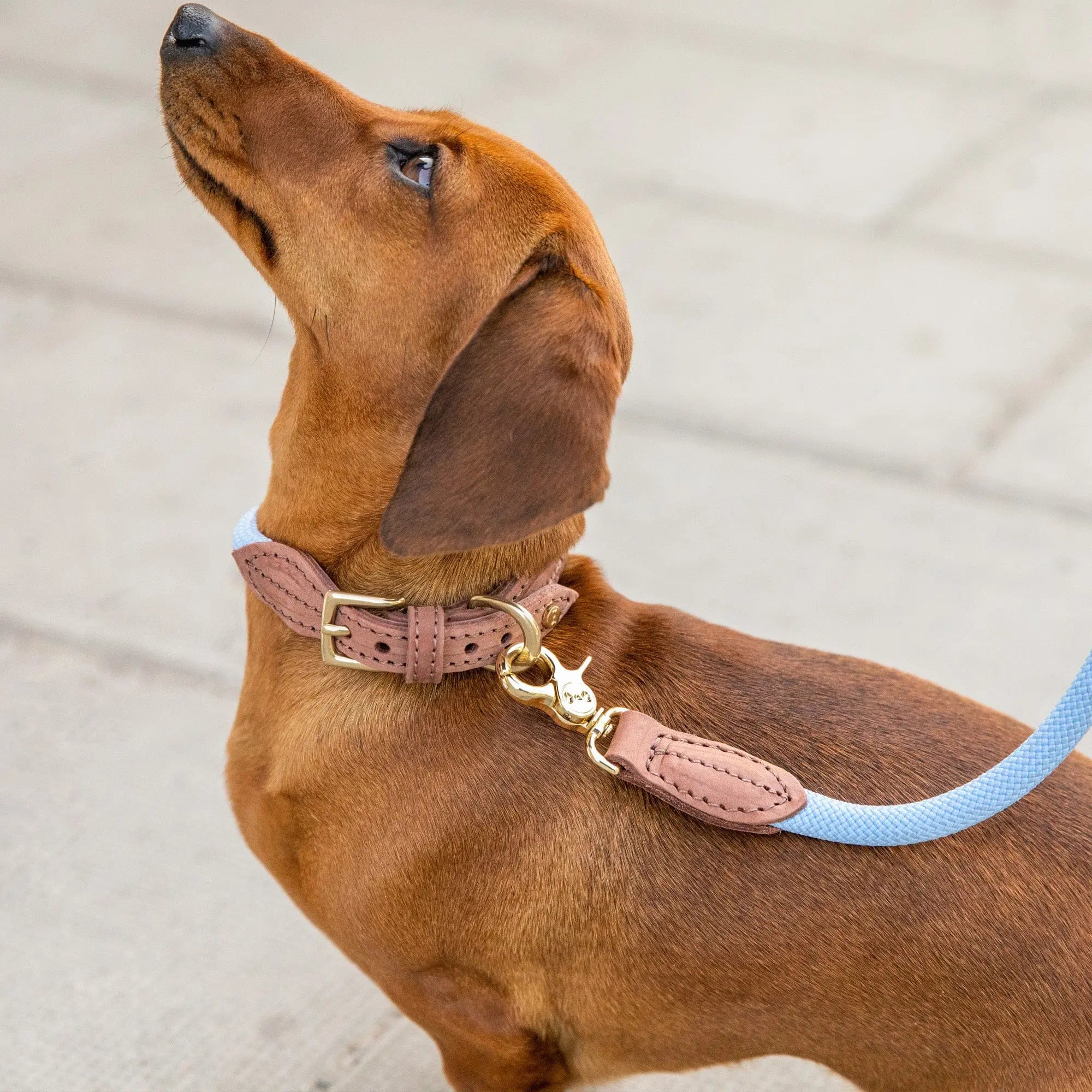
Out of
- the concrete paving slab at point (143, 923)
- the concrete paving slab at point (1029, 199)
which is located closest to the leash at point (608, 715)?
the concrete paving slab at point (143, 923)

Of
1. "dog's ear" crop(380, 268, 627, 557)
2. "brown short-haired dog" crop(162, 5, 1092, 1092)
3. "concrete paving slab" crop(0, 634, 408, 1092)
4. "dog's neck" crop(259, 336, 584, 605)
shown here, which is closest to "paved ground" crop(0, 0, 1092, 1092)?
"concrete paving slab" crop(0, 634, 408, 1092)

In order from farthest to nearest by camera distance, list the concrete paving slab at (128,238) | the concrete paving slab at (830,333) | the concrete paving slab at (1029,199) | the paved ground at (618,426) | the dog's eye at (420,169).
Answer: the concrete paving slab at (1029,199) → the concrete paving slab at (128,238) → the concrete paving slab at (830,333) → the paved ground at (618,426) → the dog's eye at (420,169)

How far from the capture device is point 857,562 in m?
4.41

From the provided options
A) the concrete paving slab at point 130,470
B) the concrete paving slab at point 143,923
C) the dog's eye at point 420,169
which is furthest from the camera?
the concrete paving slab at point 130,470

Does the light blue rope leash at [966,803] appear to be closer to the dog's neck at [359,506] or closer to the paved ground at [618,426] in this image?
the dog's neck at [359,506]

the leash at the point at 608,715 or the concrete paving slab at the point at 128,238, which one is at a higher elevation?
the leash at the point at 608,715

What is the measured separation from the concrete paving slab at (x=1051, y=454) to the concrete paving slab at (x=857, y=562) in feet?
0.44

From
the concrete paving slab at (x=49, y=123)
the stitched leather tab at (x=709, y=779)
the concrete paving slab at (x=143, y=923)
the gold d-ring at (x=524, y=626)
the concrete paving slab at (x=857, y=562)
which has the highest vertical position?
the gold d-ring at (x=524, y=626)

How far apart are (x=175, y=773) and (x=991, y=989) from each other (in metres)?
2.09

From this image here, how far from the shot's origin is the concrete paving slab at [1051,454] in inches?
185

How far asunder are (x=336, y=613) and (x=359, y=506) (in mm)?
183

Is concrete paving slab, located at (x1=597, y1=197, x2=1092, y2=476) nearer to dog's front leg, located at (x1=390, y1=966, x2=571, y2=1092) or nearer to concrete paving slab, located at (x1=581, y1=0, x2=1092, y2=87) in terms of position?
concrete paving slab, located at (x1=581, y1=0, x2=1092, y2=87)

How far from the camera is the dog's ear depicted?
2076 millimetres

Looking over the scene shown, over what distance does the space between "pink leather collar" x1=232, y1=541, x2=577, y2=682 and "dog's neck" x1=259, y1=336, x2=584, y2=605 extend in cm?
3
